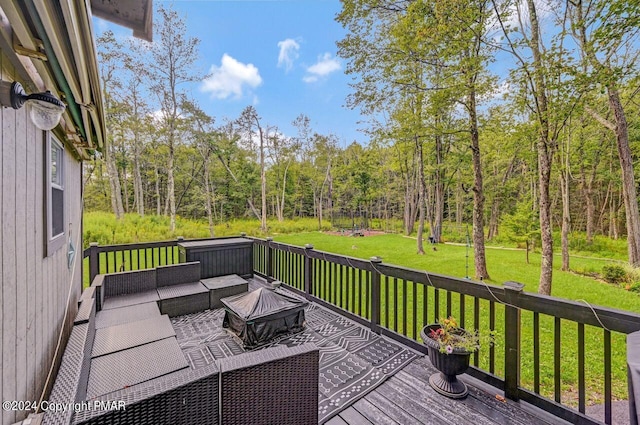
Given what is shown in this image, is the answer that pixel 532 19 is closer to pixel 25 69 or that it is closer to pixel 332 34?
pixel 332 34

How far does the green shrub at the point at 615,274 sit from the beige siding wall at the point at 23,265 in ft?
36.7

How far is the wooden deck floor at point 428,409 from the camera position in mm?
1953

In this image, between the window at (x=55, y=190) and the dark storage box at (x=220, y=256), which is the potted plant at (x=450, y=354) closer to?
the window at (x=55, y=190)

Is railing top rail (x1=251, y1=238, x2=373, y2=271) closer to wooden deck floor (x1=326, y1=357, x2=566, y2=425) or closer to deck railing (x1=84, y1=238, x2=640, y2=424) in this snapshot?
deck railing (x1=84, y1=238, x2=640, y2=424)

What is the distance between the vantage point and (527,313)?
542 centimetres

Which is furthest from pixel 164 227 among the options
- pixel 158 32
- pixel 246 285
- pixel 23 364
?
pixel 23 364

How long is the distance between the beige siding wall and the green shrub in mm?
11191

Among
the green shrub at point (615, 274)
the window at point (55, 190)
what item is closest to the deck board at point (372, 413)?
the window at point (55, 190)

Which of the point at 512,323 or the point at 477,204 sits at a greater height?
the point at 477,204

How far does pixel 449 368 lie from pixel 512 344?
54 cm

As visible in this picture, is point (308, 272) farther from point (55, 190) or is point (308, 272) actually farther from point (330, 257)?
point (55, 190)

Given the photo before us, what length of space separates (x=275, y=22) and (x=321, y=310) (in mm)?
10121
